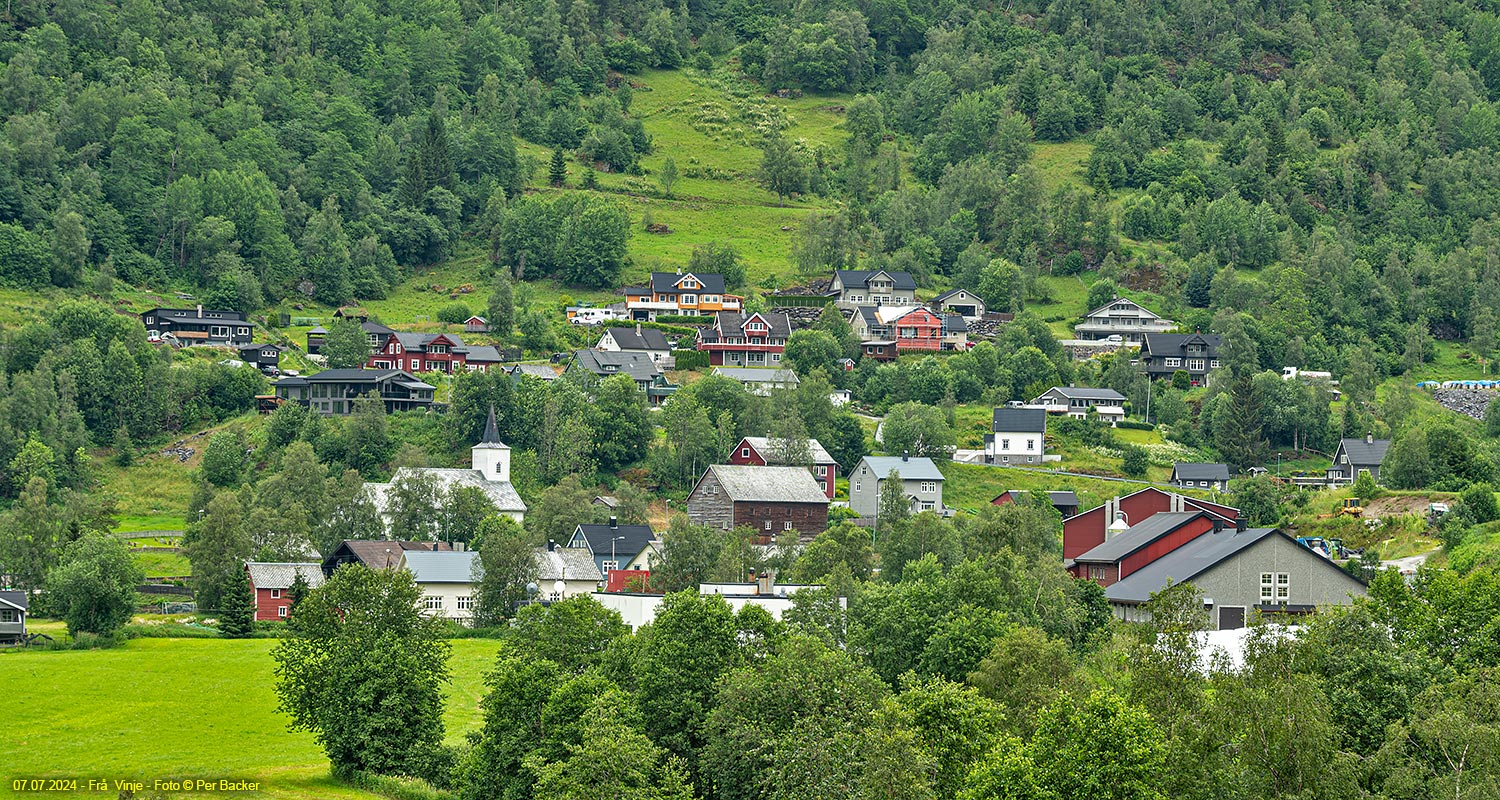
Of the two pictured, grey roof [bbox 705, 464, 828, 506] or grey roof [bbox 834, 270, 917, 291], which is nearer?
grey roof [bbox 705, 464, 828, 506]

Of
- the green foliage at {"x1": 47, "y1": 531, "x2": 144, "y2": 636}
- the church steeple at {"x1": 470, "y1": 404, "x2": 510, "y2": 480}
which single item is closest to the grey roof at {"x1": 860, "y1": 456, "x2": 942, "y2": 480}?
the church steeple at {"x1": 470, "y1": 404, "x2": 510, "y2": 480}

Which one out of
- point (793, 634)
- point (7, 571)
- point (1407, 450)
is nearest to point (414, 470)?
point (7, 571)

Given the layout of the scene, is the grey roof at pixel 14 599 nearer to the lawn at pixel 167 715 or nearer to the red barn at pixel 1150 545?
the lawn at pixel 167 715

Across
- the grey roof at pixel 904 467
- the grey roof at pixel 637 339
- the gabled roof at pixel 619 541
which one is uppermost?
the grey roof at pixel 637 339

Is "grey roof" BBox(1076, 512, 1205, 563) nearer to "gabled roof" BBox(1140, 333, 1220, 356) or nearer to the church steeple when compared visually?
the church steeple

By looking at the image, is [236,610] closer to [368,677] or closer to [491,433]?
[368,677]

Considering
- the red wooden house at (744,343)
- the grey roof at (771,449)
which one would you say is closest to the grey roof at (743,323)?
the red wooden house at (744,343)

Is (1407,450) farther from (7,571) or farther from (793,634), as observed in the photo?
(7,571)
